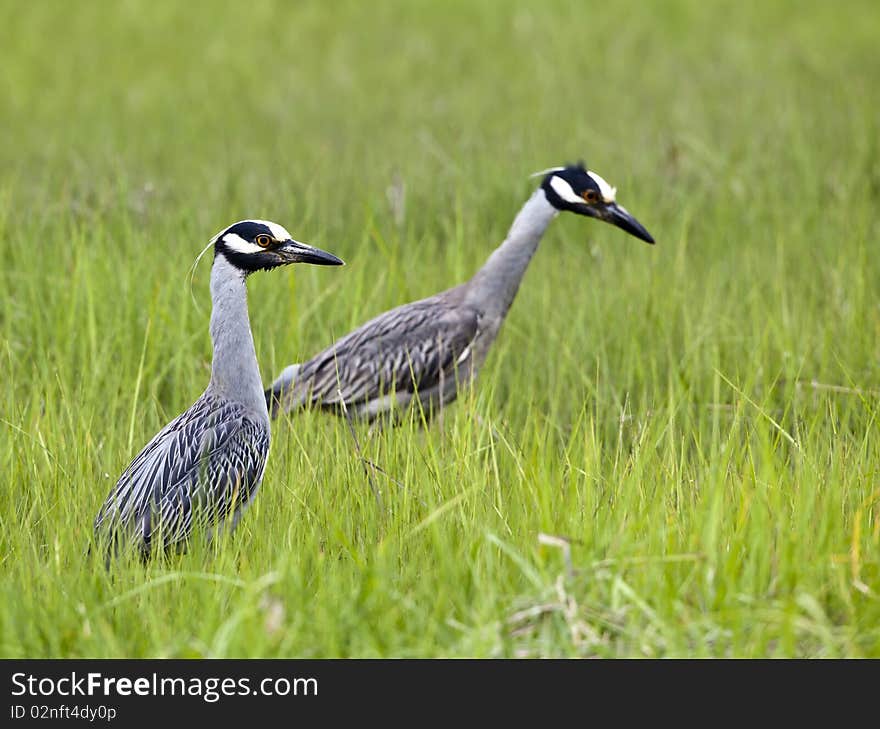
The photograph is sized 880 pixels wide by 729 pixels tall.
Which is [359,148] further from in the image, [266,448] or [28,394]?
[266,448]

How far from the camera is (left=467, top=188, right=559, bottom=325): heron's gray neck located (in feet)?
20.7

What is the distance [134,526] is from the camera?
13.8 feet

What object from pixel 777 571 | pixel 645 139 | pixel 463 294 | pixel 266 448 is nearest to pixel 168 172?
pixel 645 139

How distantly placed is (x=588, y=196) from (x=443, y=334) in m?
0.99

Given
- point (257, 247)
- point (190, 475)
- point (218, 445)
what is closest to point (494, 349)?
point (257, 247)

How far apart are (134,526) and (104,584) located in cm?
51

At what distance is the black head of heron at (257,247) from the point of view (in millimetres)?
4816

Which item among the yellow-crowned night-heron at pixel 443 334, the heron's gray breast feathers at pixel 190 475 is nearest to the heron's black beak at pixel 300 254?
the heron's gray breast feathers at pixel 190 475

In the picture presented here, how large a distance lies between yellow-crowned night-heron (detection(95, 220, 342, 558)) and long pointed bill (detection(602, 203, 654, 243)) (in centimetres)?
182

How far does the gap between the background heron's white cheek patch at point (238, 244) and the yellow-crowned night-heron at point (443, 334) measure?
1.16m

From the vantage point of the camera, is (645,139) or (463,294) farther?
(645,139)

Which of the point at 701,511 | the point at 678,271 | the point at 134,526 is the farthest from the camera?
the point at 678,271

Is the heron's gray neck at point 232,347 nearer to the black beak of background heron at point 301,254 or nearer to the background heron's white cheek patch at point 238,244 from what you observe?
the background heron's white cheek patch at point 238,244

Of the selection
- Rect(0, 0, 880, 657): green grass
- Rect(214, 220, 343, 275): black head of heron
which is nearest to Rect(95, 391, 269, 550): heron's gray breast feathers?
Rect(0, 0, 880, 657): green grass
